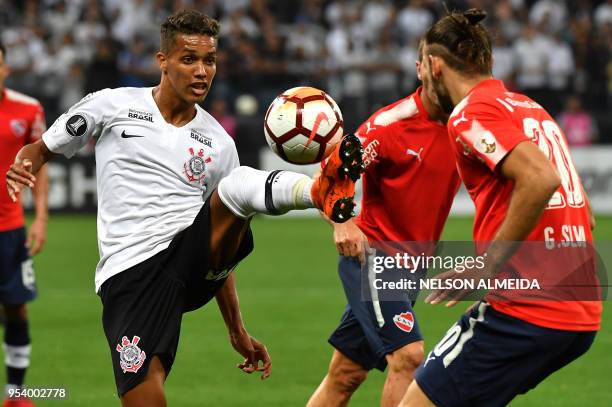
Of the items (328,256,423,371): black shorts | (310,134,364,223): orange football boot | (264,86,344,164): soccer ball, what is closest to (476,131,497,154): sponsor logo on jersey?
(310,134,364,223): orange football boot

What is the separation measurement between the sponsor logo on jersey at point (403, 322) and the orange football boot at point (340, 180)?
1203 millimetres

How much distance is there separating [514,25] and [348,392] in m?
17.6

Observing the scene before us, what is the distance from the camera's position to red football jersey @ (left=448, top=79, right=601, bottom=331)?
430 cm

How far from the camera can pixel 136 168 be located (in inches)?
221

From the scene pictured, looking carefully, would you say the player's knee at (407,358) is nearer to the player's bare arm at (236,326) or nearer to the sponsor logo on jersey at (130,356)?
the player's bare arm at (236,326)

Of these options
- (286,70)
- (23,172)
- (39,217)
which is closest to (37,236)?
(39,217)

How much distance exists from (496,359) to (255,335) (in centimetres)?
612

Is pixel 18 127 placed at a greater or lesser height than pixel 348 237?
lesser

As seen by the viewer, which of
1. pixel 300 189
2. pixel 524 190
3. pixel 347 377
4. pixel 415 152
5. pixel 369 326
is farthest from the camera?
pixel 347 377

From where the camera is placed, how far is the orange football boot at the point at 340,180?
4625mm

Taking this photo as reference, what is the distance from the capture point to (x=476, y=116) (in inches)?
171

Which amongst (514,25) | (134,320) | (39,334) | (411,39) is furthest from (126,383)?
(514,25)

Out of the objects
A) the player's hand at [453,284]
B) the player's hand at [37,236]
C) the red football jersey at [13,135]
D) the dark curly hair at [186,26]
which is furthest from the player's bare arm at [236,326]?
the red football jersey at [13,135]

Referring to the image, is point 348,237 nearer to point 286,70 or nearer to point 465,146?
point 465,146
